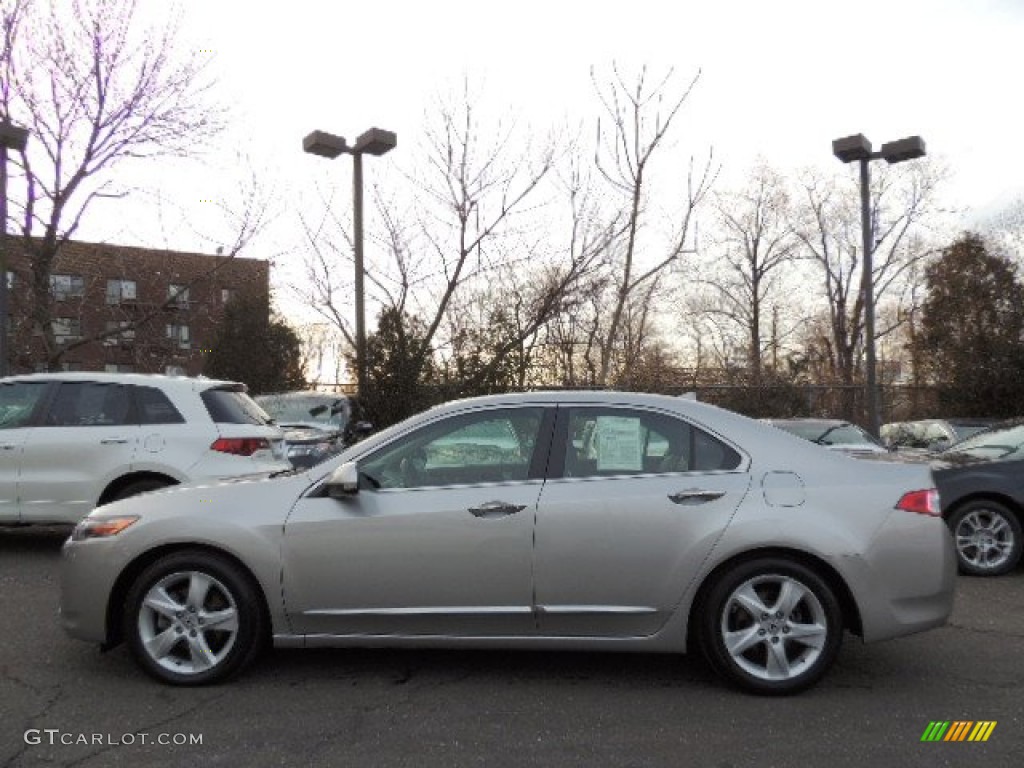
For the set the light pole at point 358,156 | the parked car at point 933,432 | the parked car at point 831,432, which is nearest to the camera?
the parked car at point 831,432

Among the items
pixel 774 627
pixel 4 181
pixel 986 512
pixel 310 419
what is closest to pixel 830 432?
pixel 986 512

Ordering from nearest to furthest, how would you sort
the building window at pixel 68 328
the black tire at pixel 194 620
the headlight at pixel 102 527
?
the black tire at pixel 194 620
the headlight at pixel 102 527
the building window at pixel 68 328

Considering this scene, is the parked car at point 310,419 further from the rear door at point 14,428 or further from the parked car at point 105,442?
the rear door at point 14,428

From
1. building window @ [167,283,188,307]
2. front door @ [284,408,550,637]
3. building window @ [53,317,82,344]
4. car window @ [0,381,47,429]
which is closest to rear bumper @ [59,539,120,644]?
front door @ [284,408,550,637]

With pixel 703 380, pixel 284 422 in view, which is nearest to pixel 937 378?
pixel 703 380

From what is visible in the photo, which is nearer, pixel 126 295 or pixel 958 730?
pixel 958 730

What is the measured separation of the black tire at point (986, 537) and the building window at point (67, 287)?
15821 millimetres

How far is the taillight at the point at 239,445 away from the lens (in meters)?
7.83

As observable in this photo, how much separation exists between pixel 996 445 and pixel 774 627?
5.22 m

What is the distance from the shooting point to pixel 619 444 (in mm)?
4453

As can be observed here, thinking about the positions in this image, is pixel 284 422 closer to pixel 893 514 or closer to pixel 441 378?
pixel 441 378

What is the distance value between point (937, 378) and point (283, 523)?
2273cm

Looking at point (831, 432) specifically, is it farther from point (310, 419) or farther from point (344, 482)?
point (344, 482)

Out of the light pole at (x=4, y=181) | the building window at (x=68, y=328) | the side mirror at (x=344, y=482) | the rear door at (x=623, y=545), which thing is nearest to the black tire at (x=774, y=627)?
the rear door at (x=623, y=545)
